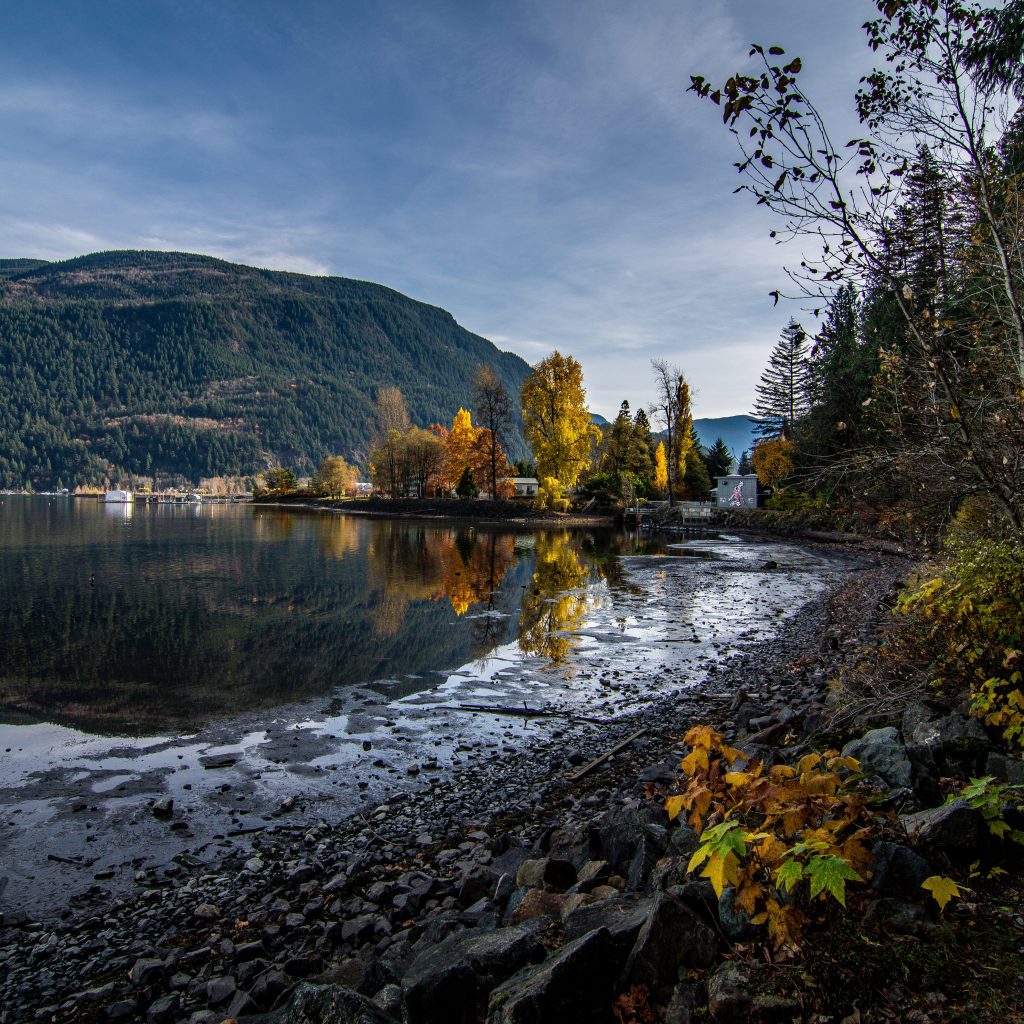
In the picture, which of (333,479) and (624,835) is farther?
(333,479)

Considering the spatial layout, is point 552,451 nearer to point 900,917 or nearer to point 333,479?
point 900,917

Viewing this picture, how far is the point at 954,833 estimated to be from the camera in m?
3.79

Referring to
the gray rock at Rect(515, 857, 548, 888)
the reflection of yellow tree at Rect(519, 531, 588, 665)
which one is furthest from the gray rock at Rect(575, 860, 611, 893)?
the reflection of yellow tree at Rect(519, 531, 588, 665)

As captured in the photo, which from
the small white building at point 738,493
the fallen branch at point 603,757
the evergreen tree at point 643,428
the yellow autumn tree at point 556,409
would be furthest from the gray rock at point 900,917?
the evergreen tree at point 643,428

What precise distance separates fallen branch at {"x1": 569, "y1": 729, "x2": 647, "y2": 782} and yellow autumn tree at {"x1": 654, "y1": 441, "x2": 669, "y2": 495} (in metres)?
76.4

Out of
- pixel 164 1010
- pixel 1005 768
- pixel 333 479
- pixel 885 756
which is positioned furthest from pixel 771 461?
pixel 333 479

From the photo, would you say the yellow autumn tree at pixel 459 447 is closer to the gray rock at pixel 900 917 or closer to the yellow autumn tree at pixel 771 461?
the yellow autumn tree at pixel 771 461

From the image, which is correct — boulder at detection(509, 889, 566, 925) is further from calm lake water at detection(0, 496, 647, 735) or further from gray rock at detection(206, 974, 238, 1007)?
calm lake water at detection(0, 496, 647, 735)

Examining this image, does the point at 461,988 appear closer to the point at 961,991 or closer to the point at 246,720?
the point at 961,991

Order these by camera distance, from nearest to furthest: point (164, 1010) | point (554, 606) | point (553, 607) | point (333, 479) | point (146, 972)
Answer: point (164, 1010)
point (146, 972)
point (553, 607)
point (554, 606)
point (333, 479)

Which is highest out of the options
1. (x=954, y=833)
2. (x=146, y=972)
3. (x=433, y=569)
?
(x=954, y=833)

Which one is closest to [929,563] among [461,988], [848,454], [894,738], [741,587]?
[848,454]

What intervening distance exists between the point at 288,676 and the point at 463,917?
9.55 meters

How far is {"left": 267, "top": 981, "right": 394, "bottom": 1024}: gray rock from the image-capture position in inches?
139
